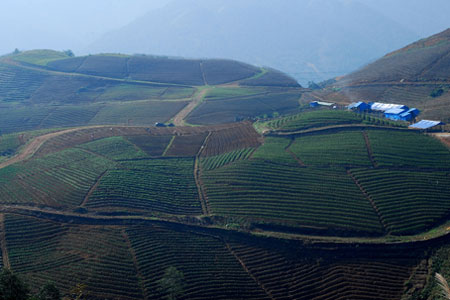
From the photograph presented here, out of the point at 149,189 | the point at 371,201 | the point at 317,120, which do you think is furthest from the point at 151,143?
the point at 371,201

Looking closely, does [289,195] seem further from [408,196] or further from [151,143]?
[151,143]

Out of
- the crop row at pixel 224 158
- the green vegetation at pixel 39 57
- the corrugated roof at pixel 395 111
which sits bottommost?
the crop row at pixel 224 158

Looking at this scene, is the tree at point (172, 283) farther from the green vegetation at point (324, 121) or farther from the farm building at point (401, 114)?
the farm building at point (401, 114)

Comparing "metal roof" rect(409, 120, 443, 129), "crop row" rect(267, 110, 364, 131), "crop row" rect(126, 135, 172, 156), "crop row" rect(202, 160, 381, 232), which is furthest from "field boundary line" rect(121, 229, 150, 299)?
"metal roof" rect(409, 120, 443, 129)

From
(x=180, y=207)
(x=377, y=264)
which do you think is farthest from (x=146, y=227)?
(x=377, y=264)

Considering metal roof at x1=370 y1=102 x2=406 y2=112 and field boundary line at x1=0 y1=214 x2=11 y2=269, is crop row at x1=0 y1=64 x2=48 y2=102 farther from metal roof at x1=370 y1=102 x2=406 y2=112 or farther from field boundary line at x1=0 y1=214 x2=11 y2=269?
metal roof at x1=370 y1=102 x2=406 y2=112

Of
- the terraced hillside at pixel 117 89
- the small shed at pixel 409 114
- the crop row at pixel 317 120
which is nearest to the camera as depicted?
the crop row at pixel 317 120

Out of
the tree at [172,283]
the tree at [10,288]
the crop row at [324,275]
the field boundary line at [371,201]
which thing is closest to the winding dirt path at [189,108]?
the field boundary line at [371,201]
